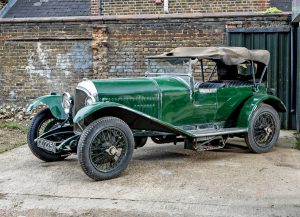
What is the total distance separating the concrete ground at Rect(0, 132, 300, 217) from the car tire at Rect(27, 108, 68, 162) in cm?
15

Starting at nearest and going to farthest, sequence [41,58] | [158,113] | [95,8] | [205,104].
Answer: [158,113]
[205,104]
[41,58]
[95,8]

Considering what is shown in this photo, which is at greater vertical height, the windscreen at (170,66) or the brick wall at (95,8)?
the brick wall at (95,8)

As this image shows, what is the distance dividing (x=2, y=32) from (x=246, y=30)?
19.6ft

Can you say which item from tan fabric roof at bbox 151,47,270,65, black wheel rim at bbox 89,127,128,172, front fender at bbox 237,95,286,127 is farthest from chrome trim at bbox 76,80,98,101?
front fender at bbox 237,95,286,127

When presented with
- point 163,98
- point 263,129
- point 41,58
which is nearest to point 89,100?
point 163,98

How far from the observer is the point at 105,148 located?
253 inches

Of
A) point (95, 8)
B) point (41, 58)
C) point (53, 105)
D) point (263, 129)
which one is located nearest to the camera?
point (53, 105)

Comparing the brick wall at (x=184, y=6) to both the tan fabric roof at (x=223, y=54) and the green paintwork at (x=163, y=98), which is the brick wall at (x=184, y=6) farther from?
the green paintwork at (x=163, y=98)

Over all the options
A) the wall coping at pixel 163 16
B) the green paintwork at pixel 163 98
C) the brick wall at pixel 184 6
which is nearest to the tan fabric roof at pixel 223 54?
the green paintwork at pixel 163 98

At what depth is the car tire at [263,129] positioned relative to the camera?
26.2 ft

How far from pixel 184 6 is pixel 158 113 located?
781cm

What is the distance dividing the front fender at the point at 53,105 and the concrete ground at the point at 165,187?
2.35 ft

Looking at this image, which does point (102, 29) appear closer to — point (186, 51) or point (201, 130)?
point (186, 51)

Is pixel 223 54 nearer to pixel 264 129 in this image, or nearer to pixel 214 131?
pixel 214 131
